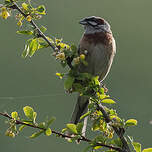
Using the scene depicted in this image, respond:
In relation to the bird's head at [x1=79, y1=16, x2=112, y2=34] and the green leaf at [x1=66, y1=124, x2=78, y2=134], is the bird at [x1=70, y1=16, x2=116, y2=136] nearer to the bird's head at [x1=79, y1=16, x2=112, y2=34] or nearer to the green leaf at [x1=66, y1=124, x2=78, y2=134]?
the bird's head at [x1=79, y1=16, x2=112, y2=34]

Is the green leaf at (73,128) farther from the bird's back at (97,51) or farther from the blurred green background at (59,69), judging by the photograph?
the blurred green background at (59,69)

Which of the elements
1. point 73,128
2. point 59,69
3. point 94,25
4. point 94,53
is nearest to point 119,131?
point 73,128

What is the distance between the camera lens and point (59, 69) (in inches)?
360

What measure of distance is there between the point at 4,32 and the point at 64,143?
3.03 metres

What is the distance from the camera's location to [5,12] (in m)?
2.57

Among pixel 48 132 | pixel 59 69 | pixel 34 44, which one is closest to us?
pixel 48 132

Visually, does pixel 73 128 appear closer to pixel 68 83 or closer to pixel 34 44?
pixel 68 83

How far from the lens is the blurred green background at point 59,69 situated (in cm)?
788

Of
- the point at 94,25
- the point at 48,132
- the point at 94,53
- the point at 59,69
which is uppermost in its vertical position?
the point at 59,69

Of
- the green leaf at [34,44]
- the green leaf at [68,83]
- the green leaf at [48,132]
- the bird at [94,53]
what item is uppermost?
the bird at [94,53]

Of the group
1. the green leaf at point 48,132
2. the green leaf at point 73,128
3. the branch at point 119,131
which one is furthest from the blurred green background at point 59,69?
the green leaf at point 48,132

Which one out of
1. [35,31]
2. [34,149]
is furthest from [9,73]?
[35,31]

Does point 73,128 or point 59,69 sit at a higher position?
point 59,69

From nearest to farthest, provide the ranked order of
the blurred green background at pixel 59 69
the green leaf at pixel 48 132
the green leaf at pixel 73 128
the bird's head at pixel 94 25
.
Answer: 1. the green leaf at pixel 48 132
2. the green leaf at pixel 73 128
3. the bird's head at pixel 94 25
4. the blurred green background at pixel 59 69
